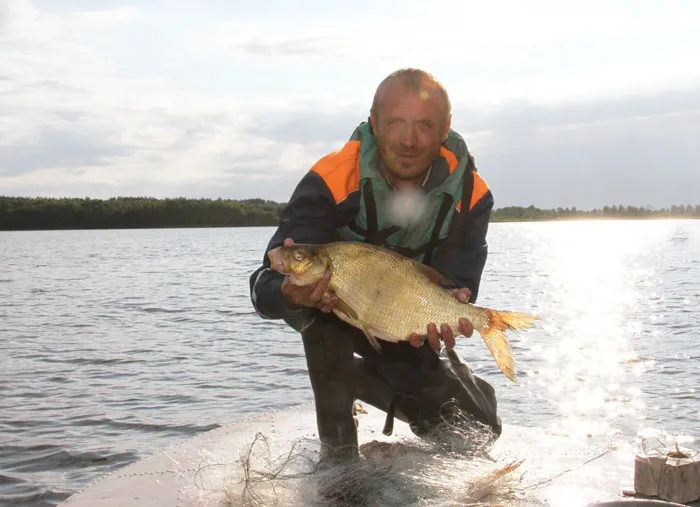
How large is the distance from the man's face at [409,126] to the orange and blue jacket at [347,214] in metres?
0.19

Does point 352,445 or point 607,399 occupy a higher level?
point 352,445

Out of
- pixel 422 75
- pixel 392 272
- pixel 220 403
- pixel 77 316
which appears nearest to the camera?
pixel 392 272

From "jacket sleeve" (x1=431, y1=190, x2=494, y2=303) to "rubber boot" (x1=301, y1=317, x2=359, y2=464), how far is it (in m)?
0.73

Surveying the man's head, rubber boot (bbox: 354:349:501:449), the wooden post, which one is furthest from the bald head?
the wooden post

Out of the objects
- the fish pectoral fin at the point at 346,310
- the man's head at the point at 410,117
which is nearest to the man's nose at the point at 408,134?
the man's head at the point at 410,117

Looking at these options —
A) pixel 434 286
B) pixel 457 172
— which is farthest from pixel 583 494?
pixel 457 172

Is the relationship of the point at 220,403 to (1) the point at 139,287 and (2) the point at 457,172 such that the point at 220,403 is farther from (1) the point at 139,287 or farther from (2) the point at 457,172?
(1) the point at 139,287

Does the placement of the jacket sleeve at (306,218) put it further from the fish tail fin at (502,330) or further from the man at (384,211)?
the fish tail fin at (502,330)

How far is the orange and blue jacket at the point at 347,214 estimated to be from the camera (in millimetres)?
4957

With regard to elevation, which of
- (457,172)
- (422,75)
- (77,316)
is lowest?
(77,316)

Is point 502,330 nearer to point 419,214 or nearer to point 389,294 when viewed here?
point 389,294

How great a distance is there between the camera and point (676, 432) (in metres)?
8.46

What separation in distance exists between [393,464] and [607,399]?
20.4 ft

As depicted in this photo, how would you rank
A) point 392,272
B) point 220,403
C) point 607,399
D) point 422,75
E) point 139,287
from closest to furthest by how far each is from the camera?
1. point 392,272
2. point 422,75
3. point 220,403
4. point 607,399
5. point 139,287
